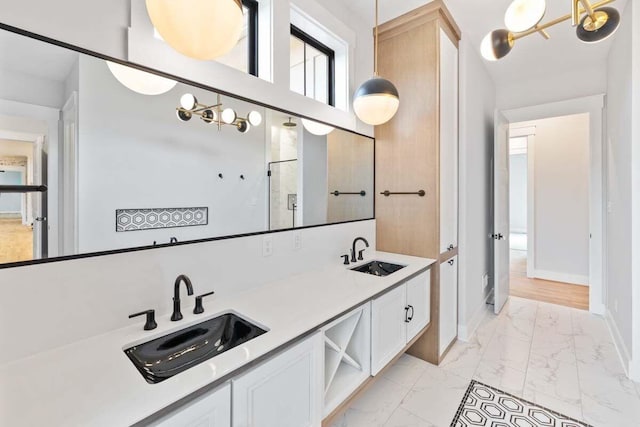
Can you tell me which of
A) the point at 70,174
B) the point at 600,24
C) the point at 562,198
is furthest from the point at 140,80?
the point at 562,198

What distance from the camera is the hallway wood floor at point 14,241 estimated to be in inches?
35.7

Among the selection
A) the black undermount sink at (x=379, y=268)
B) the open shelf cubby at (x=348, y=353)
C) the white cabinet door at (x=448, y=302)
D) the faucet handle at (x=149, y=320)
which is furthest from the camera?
the white cabinet door at (x=448, y=302)

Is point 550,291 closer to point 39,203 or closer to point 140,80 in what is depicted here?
point 140,80

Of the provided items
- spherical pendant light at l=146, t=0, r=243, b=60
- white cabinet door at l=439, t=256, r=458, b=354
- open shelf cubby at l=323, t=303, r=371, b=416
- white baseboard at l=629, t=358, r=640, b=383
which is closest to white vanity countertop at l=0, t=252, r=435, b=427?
open shelf cubby at l=323, t=303, r=371, b=416

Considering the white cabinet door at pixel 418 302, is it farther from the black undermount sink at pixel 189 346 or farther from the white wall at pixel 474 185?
the black undermount sink at pixel 189 346

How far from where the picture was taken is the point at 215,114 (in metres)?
1.50

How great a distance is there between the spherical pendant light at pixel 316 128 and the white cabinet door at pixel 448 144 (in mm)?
932

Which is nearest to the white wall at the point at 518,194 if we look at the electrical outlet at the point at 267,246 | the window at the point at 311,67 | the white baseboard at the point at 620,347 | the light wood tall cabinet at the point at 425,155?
the white baseboard at the point at 620,347

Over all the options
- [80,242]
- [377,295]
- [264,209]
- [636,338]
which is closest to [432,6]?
[264,209]

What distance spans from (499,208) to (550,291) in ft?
5.92

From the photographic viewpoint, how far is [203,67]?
138cm

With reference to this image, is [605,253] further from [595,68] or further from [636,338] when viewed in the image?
[595,68]

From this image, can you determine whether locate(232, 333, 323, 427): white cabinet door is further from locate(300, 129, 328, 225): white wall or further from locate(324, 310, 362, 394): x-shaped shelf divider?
locate(300, 129, 328, 225): white wall

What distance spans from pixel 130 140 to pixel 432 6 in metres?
2.36
